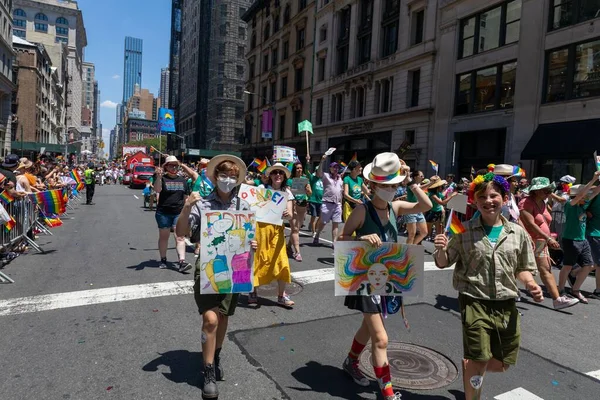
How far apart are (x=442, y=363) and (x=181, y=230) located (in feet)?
8.87

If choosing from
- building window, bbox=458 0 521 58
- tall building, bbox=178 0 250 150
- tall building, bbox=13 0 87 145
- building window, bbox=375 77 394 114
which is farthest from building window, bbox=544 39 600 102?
tall building, bbox=13 0 87 145

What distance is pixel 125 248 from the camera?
939 cm

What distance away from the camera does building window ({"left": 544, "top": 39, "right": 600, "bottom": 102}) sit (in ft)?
52.7

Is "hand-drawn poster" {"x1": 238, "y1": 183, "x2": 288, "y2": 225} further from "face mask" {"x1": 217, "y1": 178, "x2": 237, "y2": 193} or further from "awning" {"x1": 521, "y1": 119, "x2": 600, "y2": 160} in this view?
"awning" {"x1": 521, "y1": 119, "x2": 600, "y2": 160}

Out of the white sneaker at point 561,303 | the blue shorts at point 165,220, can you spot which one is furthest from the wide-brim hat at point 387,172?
the blue shorts at point 165,220

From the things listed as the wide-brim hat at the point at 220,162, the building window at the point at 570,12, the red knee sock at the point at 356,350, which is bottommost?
the red knee sock at the point at 356,350

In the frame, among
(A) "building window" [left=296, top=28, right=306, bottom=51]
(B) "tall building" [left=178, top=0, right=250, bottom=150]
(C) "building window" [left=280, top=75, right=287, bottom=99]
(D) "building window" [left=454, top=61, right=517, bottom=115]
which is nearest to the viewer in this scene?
(D) "building window" [left=454, top=61, right=517, bottom=115]

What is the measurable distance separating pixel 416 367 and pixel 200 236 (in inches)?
91.2

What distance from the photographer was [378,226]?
3.38 meters

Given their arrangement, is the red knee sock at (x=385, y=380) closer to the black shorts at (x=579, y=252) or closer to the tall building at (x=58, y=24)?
the black shorts at (x=579, y=252)

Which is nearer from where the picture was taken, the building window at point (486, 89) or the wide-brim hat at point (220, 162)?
the wide-brim hat at point (220, 162)

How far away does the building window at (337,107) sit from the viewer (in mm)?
33325

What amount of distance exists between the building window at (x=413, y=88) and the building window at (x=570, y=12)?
8.65 m

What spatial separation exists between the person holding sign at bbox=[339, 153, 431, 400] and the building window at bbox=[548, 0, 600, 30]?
56.9ft
